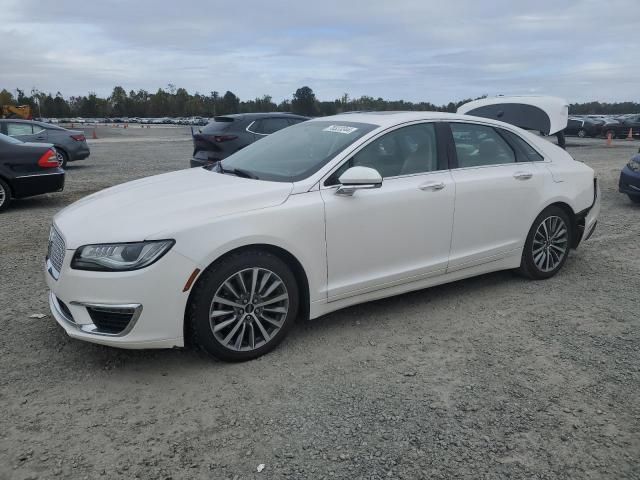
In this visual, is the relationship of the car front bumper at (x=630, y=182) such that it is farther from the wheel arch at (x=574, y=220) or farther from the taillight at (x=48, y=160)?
the taillight at (x=48, y=160)

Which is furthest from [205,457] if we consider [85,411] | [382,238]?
[382,238]

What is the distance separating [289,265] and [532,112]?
3.99 meters

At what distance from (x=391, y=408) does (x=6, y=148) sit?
26.2 feet

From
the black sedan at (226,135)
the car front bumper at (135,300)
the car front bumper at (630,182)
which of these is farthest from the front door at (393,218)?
the black sedan at (226,135)

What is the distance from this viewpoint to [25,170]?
874 cm

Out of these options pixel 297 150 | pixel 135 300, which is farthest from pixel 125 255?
pixel 297 150

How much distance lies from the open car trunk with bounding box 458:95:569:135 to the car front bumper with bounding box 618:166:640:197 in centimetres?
346

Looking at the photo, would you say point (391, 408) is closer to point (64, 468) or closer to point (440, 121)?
point (64, 468)

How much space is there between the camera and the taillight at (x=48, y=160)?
888cm

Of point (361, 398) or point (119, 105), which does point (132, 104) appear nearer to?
point (119, 105)

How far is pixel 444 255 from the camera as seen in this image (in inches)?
178

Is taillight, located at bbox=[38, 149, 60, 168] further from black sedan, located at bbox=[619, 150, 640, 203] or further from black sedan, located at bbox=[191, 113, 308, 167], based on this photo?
black sedan, located at bbox=[619, 150, 640, 203]

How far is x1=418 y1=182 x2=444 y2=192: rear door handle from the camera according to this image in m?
4.33

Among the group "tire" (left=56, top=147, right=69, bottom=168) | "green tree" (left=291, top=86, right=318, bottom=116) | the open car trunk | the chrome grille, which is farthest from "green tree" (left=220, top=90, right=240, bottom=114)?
the chrome grille
